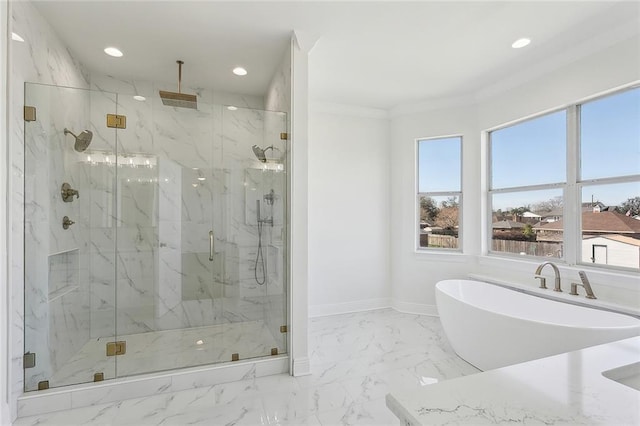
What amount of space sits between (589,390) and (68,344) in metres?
3.26

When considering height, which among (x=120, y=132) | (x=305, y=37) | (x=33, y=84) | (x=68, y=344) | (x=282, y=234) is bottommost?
(x=68, y=344)

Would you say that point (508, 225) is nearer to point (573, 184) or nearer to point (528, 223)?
point (528, 223)

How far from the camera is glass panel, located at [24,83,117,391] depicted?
2240mm

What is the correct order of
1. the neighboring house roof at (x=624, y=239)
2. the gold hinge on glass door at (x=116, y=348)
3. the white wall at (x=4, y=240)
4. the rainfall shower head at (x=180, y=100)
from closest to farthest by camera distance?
1. the white wall at (x=4, y=240)
2. the gold hinge on glass door at (x=116, y=348)
3. the neighboring house roof at (x=624, y=239)
4. the rainfall shower head at (x=180, y=100)

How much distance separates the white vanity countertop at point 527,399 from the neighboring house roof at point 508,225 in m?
2.87

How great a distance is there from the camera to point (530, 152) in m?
3.48

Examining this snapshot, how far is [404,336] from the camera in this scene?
11.3ft

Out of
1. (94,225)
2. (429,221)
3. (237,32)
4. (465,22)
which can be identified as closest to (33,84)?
(94,225)

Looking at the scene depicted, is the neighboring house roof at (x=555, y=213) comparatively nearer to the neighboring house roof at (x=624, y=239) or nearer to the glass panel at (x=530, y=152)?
the glass panel at (x=530, y=152)

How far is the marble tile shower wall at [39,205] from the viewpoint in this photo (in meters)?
2.06

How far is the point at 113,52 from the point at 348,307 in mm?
3797

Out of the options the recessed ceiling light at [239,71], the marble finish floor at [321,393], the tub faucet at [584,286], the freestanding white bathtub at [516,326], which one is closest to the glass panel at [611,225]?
the tub faucet at [584,286]

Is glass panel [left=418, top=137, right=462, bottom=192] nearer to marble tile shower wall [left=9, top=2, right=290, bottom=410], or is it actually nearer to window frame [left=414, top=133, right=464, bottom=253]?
window frame [left=414, top=133, right=464, bottom=253]

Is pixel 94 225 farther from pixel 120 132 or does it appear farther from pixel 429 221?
pixel 429 221
